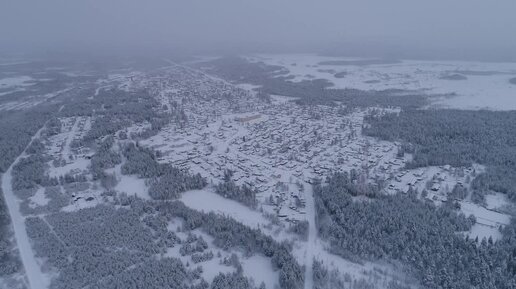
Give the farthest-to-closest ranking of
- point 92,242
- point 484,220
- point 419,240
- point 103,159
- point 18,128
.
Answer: point 18,128 → point 103,159 → point 484,220 → point 92,242 → point 419,240

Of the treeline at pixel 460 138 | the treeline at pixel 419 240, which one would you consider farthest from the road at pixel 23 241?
the treeline at pixel 460 138

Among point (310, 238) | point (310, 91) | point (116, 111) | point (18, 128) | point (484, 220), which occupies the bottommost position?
point (310, 238)

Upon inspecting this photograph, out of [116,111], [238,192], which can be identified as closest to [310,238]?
[238,192]

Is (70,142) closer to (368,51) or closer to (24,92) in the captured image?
(24,92)

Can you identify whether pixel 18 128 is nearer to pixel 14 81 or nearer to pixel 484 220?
pixel 14 81

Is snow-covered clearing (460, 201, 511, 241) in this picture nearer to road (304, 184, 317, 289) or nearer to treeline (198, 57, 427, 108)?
road (304, 184, 317, 289)

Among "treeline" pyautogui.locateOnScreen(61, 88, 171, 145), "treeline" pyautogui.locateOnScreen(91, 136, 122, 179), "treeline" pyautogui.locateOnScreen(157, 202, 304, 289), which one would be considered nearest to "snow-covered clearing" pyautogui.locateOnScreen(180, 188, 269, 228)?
"treeline" pyautogui.locateOnScreen(157, 202, 304, 289)
